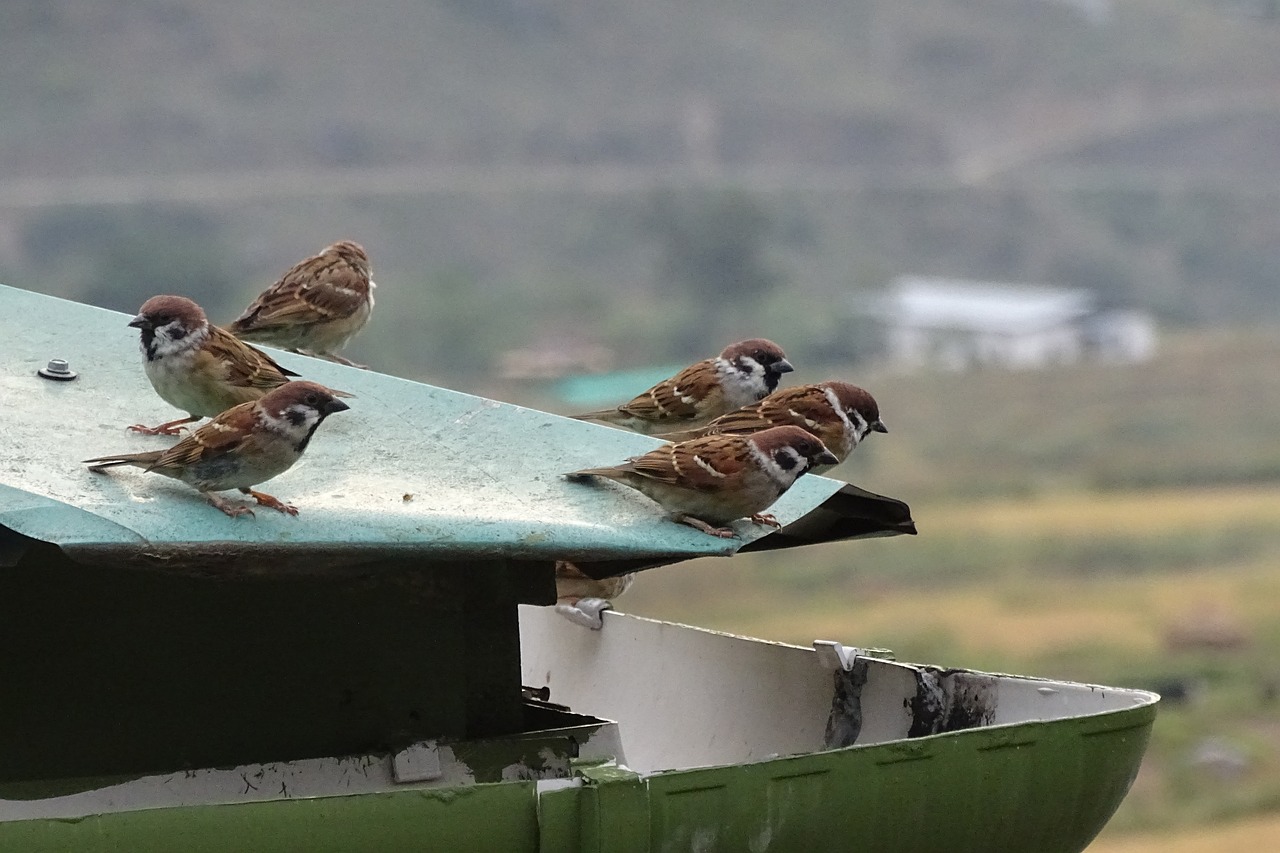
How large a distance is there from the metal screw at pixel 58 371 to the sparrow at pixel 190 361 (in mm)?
203

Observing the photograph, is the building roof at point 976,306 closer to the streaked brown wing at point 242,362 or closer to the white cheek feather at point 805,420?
the white cheek feather at point 805,420

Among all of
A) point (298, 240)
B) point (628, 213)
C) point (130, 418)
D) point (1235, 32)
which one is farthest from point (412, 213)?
point (130, 418)

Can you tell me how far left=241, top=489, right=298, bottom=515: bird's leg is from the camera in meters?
4.07

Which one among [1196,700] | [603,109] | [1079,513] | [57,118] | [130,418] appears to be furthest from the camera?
[603,109]

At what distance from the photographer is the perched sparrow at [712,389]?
6352mm

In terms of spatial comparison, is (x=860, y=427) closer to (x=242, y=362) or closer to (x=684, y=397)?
(x=684, y=397)

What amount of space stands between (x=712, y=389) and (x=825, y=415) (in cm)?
71

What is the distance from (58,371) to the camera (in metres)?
5.02

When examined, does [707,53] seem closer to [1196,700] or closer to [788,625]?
[788,625]

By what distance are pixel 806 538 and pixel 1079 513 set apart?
4760cm

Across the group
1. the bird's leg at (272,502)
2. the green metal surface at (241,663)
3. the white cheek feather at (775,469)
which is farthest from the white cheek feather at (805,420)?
the bird's leg at (272,502)

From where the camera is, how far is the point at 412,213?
6612 centimetres

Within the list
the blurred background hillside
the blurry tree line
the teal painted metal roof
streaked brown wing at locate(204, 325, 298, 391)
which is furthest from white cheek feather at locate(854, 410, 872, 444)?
the blurry tree line

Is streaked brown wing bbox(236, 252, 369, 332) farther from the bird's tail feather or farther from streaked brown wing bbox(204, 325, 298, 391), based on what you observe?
the bird's tail feather
